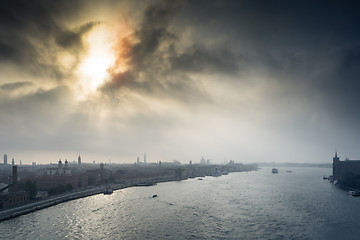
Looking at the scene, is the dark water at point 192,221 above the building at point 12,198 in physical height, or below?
below

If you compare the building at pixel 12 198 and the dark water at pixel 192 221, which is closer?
the dark water at pixel 192 221

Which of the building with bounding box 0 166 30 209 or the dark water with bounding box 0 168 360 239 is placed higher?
the building with bounding box 0 166 30 209

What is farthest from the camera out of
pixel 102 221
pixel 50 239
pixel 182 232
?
pixel 102 221

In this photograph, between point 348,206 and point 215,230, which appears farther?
point 348,206

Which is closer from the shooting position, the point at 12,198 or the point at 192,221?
the point at 192,221

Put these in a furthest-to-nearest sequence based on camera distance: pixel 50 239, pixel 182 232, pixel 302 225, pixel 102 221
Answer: pixel 102 221 < pixel 302 225 < pixel 182 232 < pixel 50 239

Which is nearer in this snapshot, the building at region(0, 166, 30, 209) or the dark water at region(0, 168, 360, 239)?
the dark water at region(0, 168, 360, 239)

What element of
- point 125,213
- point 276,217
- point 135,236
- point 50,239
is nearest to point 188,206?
point 125,213

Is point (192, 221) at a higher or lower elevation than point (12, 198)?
lower

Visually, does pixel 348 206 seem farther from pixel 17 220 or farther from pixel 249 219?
pixel 17 220

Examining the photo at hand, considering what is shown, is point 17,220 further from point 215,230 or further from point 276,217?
point 276,217

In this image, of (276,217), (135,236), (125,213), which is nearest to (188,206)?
(125,213)
